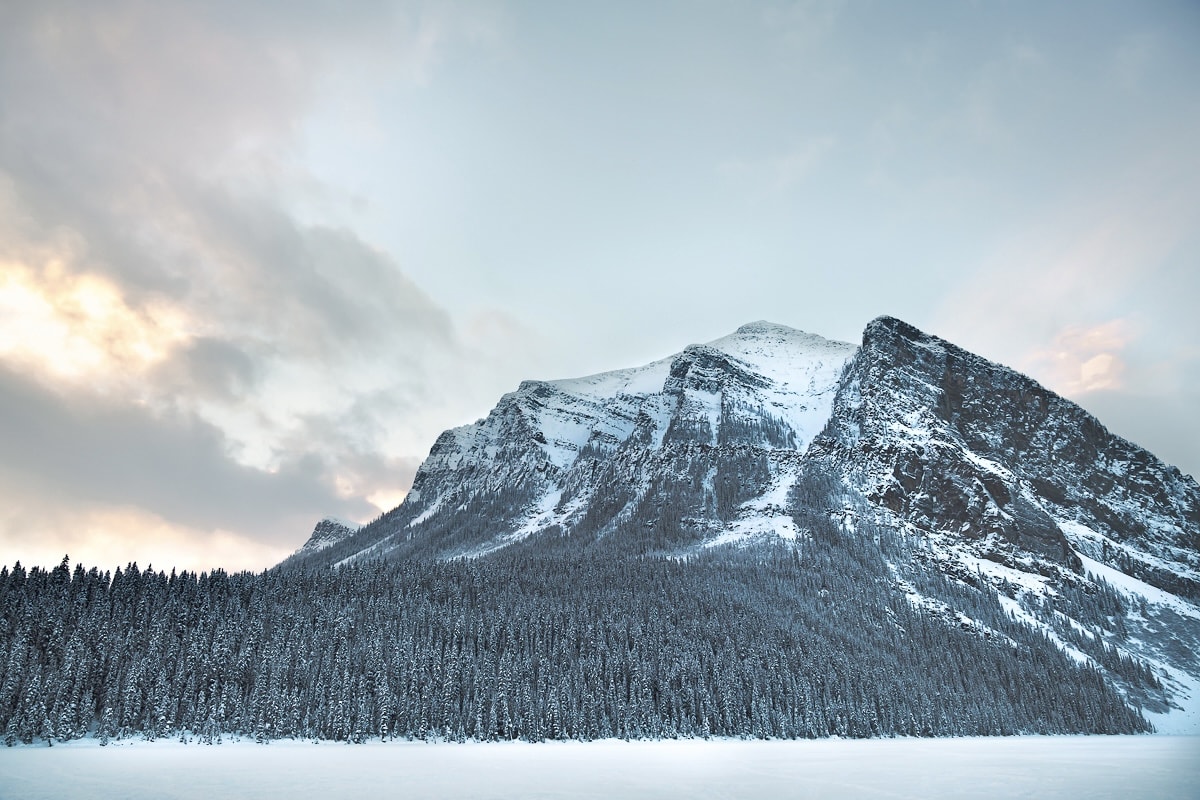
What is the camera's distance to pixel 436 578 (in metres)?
184

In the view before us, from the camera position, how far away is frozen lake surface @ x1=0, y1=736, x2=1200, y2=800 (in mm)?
50031

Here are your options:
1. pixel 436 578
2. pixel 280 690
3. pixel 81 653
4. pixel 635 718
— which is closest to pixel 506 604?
pixel 436 578

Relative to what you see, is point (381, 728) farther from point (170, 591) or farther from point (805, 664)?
point (805, 664)

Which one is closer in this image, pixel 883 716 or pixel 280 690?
pixel 280 690

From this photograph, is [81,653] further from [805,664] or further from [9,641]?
[805,664]

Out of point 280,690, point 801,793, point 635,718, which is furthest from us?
point 635,718

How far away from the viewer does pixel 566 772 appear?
6556cm

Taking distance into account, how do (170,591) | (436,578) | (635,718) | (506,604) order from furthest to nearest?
(436,578), (506,604), (170,591), (635,718)

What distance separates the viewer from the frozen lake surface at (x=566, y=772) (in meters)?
50.0

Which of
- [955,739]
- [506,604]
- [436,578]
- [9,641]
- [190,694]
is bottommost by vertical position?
[955,739]

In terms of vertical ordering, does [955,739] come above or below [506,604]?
below

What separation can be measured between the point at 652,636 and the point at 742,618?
97.6ft

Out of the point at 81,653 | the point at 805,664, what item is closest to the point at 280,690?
the point at 81,653

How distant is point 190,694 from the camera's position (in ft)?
330
